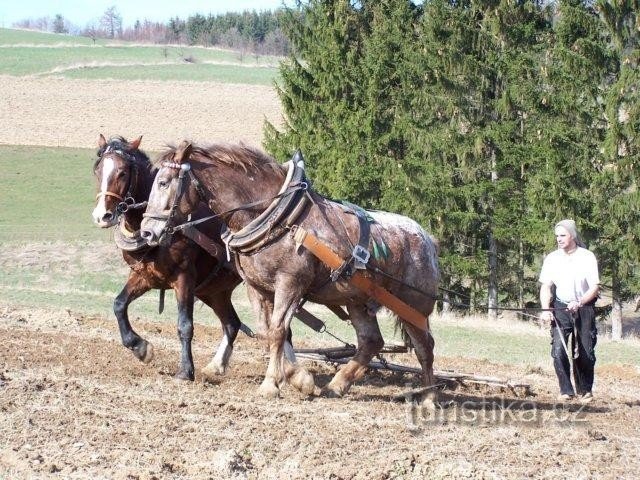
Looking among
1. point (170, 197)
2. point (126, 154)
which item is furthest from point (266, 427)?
point (126, 154)

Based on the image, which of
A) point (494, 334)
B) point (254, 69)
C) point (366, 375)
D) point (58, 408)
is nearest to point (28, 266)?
point (494, 334)

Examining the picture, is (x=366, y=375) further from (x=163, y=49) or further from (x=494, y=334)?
(x=163, y=49)

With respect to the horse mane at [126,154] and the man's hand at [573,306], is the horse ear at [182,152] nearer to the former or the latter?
the horse mane at [126,154]

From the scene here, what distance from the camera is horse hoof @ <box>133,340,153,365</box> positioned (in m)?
→ 9.60

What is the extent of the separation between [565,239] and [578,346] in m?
1.04

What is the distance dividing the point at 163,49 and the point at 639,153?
69.0 metres

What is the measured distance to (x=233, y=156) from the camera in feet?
28.1

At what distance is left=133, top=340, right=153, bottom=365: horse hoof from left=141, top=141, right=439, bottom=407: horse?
59.5 inches

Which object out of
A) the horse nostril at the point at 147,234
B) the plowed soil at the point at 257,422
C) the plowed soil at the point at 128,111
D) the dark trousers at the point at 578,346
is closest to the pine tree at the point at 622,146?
the plowed soil at the point at 257,422

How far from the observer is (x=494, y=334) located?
60.8 ft

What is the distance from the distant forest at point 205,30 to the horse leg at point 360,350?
88.0 metres

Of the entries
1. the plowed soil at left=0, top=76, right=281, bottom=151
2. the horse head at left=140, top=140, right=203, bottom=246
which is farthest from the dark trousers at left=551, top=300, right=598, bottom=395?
the plowed soil at left=0, top=76, right=281, bottom=151

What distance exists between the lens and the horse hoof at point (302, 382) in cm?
846

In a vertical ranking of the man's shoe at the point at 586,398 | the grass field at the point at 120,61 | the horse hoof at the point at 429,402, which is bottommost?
the man's shoe at the point at 586,398
